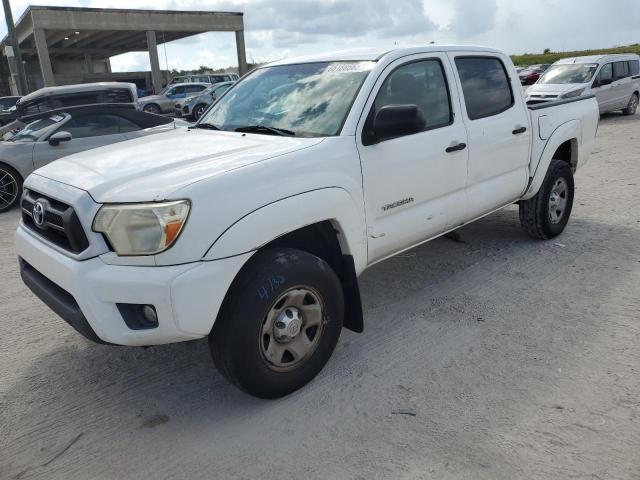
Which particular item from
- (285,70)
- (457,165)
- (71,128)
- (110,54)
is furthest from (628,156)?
(110,54)

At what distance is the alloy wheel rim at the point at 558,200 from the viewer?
17.7ft

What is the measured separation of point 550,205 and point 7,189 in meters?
7.60

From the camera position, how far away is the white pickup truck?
258 centimetres

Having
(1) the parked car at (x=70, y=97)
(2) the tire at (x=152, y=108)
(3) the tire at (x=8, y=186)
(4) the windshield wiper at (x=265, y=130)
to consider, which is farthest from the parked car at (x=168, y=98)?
(4) the windshield wiper at (x=265, y=130)

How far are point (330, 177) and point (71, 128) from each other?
7069mm

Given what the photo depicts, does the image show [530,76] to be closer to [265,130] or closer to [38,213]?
[265,130]

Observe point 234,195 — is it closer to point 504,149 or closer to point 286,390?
point 286,390

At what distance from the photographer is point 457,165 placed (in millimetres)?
4000

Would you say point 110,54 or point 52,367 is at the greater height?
point 110,54

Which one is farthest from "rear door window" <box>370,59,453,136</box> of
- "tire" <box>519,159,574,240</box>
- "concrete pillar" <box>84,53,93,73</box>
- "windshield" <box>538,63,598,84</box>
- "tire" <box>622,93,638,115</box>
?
"concrete pillar" <box>84,53,93,73</box>

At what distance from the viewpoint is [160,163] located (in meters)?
3.01

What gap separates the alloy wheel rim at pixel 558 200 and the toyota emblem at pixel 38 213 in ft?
14.7

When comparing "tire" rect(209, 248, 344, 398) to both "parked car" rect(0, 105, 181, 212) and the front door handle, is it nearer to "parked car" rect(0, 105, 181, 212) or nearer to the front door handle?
the front door handle

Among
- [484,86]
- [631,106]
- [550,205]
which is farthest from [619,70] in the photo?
[484,86]
